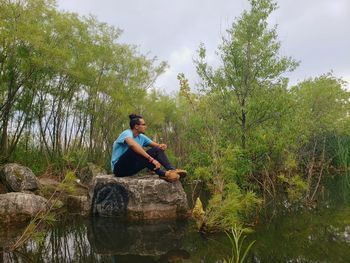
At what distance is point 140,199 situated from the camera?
661 centimetres

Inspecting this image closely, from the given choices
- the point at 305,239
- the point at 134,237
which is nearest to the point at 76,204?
the point at 134,237

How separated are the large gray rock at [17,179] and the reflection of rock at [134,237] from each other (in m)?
3.18

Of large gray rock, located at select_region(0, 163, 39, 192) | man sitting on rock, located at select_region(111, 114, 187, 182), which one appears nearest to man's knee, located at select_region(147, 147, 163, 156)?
man sitting on rock, located at select_region(111, 114, 187, 182)

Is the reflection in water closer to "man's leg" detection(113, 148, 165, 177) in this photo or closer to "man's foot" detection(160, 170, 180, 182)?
"man's foot" detection(160, 170, 180, 182)

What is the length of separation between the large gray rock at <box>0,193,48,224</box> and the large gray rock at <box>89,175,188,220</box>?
1.21 metres

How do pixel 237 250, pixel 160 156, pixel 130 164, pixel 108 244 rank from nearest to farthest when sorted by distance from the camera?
pixel 237 250, pixel 108 244, pixel 160 156, pixel 130 164

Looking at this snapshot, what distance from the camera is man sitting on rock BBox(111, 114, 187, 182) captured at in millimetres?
6410

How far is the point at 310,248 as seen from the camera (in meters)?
4.18

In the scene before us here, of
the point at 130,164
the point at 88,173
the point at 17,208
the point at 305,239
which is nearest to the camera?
the point at 305,239

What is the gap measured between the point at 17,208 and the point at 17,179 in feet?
8.95

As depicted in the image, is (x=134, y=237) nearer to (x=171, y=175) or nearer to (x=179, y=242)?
(x=179, y=242)

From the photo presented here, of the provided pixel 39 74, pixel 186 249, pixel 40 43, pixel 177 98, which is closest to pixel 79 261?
pixel 186 249

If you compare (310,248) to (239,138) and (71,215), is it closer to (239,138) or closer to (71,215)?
(239,138)

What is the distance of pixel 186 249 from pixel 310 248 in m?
1.51
